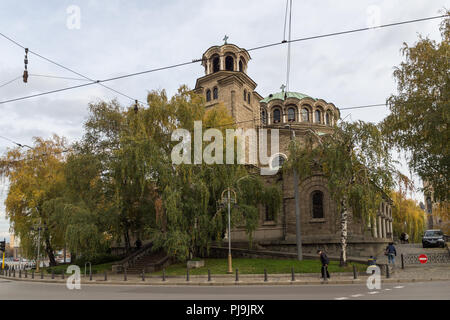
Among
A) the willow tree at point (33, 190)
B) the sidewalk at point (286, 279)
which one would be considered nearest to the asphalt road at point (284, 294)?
the sidewalk at point (286, 279)

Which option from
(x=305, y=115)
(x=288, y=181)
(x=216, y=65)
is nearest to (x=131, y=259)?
(x=288, y=181)

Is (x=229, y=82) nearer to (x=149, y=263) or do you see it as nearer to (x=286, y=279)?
(x=149, y=263)

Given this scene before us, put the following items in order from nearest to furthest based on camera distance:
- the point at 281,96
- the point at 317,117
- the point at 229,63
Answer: the point at 229,63, the point at 317,117, the point at 281,96

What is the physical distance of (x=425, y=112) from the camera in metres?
23.0

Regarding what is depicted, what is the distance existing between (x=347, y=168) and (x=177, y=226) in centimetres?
1045

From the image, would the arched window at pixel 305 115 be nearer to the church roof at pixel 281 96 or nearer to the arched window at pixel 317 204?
the church roof at pixel 281 96

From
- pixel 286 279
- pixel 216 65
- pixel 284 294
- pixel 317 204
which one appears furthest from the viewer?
pixel 216 65

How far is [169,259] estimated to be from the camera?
2641 cm

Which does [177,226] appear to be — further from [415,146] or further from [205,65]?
[205,65]

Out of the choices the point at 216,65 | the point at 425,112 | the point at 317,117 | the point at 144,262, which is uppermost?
the point at 216,65

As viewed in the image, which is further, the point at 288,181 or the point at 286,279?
the point at 288,181

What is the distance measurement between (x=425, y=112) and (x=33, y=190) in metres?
30.2

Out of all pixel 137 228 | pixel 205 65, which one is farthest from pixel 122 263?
pixel 205 65

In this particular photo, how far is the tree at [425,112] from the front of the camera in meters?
22.3
